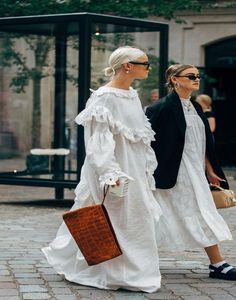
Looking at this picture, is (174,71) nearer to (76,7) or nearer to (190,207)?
(190,207)

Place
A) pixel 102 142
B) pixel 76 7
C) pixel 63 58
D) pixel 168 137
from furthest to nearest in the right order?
pixel 76 7, pixel 63 58, pixel 168 137, pixel 102 142

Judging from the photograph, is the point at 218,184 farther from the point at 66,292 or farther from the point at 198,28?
the point at 198,28

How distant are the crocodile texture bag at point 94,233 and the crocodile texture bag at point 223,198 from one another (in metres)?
1.27

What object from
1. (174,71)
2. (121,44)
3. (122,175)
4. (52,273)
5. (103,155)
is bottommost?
(52,273)

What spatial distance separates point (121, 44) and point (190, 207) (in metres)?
6.79

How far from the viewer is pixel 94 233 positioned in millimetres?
6402

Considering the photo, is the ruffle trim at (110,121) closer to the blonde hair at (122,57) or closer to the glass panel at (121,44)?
the blonde hair at (122,57)

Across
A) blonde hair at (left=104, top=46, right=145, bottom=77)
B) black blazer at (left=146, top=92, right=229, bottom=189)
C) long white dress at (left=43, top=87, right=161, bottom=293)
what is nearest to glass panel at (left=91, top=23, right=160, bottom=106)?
black blazer at (left=146, top=92, right=229, bottom=189)

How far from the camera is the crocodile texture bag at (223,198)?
24.0ft

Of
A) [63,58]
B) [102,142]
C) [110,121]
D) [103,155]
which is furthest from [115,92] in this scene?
[63,58]

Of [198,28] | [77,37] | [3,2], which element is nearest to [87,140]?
[77,37]

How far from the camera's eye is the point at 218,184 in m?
7.45

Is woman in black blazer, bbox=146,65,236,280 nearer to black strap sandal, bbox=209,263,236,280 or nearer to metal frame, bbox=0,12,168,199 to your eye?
black strap sandal, bbox=209,263,236,280

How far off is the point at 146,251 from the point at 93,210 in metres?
0.54
